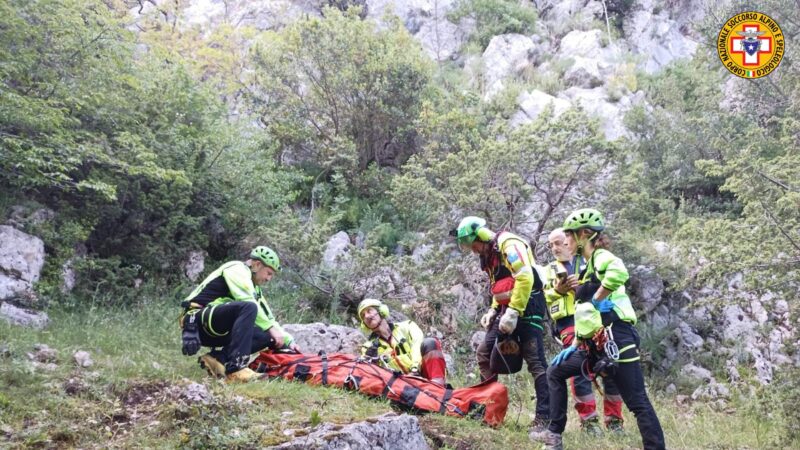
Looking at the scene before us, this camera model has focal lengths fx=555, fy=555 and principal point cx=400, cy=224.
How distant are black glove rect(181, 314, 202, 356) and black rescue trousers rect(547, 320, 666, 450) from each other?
10.9 ft

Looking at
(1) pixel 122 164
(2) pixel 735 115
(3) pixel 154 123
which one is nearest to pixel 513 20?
(2) pixel 735 115

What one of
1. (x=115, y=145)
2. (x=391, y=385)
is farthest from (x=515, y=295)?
(x=115, y=145)

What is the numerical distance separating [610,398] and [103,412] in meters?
4.58

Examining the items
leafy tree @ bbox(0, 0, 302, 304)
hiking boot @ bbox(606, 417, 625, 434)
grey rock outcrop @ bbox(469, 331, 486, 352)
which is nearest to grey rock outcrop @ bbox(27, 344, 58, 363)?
leafy tree @ bbox(0, 0, 302, 304)

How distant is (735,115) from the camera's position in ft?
42.5

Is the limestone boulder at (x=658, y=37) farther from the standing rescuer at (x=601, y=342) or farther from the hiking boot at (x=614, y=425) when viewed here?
the standing rescuer at (x=601, y=342)

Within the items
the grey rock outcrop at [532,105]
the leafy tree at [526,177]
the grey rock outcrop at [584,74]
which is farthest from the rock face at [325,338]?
the grey rock outcrop at [584,74]

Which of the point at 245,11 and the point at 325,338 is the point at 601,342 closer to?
the point at 325,338

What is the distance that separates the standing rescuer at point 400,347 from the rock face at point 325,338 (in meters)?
1.19

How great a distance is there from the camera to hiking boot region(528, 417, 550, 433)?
4930 mm

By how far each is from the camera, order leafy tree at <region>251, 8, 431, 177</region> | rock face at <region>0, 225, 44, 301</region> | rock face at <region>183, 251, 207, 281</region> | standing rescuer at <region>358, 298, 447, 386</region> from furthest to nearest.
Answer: leafy tree at <region>251, 8, 431, 177</region> → rock face at <region>183, 251, 207, 281</region> → rock face at <region>0, 225, 44, 301</region> → standing rescuer at <region>358, 298, 447, 386</region>

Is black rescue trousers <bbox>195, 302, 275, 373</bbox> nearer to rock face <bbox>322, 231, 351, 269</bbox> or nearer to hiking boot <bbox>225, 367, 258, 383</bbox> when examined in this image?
hiking boot <bbox>225, 367, 258, 383</bbox>

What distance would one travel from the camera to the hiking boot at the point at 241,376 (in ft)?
17.3

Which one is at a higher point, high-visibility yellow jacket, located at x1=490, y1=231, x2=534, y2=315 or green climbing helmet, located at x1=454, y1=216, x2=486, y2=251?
green climbing helmet, located at x1=454, y1=216, x2=486, y2=251
